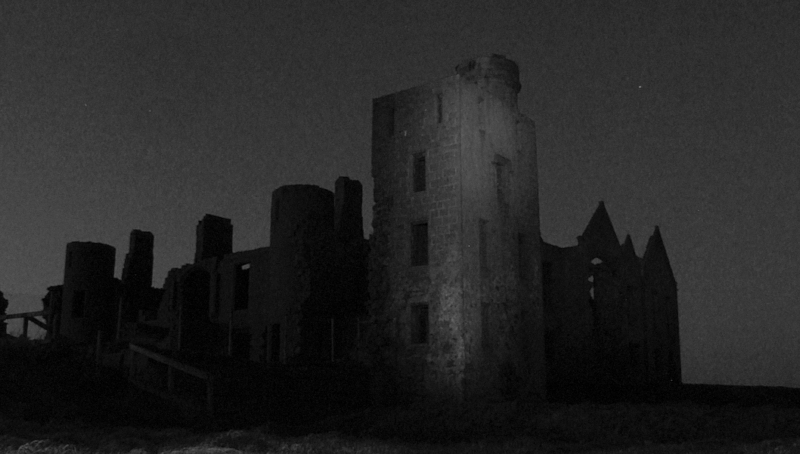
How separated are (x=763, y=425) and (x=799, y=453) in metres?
6.88

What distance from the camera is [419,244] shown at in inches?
1047

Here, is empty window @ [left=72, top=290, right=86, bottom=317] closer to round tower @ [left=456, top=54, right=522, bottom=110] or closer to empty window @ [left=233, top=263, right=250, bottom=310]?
empty window @ [left=233, top=263, right=250, bottom=310]

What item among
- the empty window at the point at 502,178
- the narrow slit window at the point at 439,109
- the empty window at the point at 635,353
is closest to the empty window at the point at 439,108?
the narrow slit window at the point at 439,109

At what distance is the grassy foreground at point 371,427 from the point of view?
54.4 ft

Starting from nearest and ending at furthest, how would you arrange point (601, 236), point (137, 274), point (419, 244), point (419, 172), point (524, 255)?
point (419, 244)
point (419, 172)
point (524, 255)
point (601, 236)
point (137, 274)

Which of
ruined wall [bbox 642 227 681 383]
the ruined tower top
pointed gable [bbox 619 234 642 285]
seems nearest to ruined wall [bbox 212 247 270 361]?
the ruined tower top

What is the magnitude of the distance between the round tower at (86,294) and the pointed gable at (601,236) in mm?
22216

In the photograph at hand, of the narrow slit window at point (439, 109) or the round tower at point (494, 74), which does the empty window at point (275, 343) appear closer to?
the narrow slit window at point (439, 109)

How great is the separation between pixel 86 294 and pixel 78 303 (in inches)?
29.5

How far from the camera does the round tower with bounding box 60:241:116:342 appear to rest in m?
39.4

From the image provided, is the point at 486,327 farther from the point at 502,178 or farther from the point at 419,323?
the point at 502,178

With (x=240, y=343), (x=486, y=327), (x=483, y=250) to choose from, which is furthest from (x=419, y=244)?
(x=240, y=343)

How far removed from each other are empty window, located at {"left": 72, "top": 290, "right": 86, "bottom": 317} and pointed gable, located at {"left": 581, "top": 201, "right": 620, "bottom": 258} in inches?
910

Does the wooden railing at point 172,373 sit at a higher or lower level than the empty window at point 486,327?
lower
